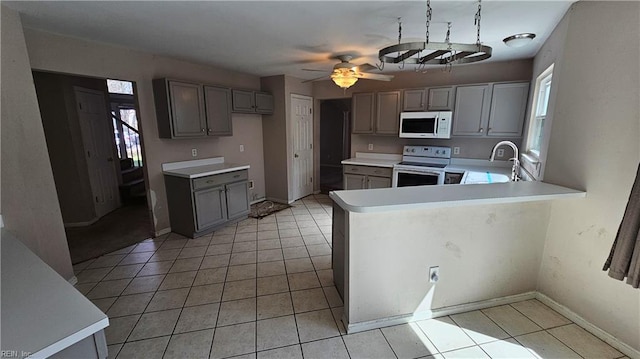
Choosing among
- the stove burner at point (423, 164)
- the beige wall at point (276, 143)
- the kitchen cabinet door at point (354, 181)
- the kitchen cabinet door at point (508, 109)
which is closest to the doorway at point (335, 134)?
the beige wall at point (276, 143)

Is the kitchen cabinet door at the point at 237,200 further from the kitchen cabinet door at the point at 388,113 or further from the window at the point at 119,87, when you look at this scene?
the window at the point at 119,87

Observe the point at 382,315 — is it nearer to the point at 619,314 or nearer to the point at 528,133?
the point at 619,314

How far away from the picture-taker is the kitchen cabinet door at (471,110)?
12.0 ft

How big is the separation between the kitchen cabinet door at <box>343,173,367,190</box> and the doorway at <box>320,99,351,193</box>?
3.05 meters

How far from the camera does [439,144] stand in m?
4.29

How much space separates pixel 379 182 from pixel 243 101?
2608 millimetres

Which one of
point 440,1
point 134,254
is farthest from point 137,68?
point 440,1

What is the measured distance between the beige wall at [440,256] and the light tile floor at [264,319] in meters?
0.17

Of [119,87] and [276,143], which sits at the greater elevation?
[119,87]

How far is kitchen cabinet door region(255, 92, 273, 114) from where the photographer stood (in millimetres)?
4539

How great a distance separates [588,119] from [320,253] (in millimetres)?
2597

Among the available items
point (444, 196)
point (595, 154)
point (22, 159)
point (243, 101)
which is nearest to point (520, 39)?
point (595, 154)

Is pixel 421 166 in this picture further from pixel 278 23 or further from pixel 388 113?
pixel 278 23

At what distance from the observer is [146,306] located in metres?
2.20
